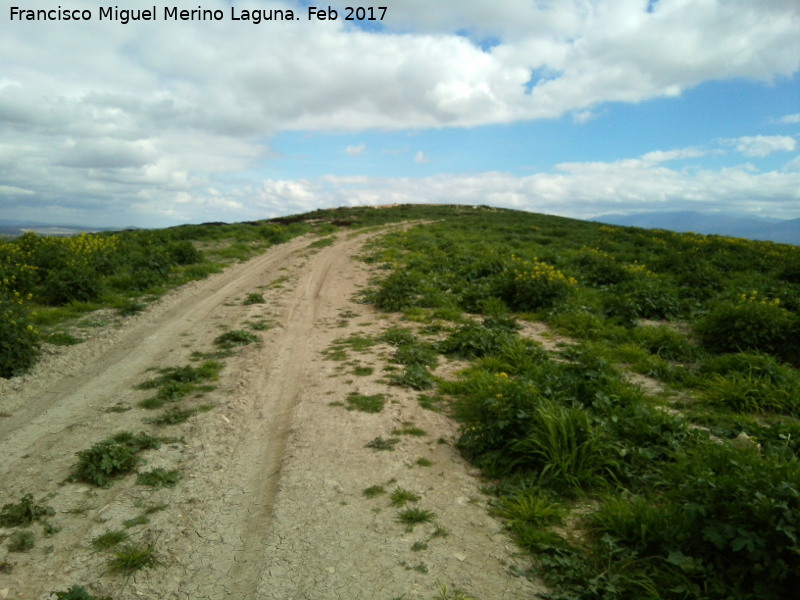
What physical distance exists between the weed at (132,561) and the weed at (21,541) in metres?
0.82

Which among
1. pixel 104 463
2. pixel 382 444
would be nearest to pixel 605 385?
pixel 382 444

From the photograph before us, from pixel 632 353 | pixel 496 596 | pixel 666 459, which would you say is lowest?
pixel 496 596

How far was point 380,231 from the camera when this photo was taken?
31.2 metres

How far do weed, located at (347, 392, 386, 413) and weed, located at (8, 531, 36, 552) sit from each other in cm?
376

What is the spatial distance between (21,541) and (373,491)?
3.22 meters

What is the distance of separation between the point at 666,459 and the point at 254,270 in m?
15.5

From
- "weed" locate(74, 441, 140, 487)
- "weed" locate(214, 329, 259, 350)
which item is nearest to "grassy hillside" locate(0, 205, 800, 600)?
"weed" locate(214, 329, 259, 350)

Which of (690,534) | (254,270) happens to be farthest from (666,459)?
(254,270)

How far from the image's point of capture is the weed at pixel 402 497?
477 centimetres

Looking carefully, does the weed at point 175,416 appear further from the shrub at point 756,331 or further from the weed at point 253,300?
the shrub at point 756,331

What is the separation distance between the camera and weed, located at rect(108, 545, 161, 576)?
12.6ft

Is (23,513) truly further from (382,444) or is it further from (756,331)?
(756,331)

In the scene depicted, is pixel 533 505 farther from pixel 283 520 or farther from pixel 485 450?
pixel 283 520

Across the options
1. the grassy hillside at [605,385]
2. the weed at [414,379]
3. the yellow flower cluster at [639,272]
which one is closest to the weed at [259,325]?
the grassy hillside at [605,385]
